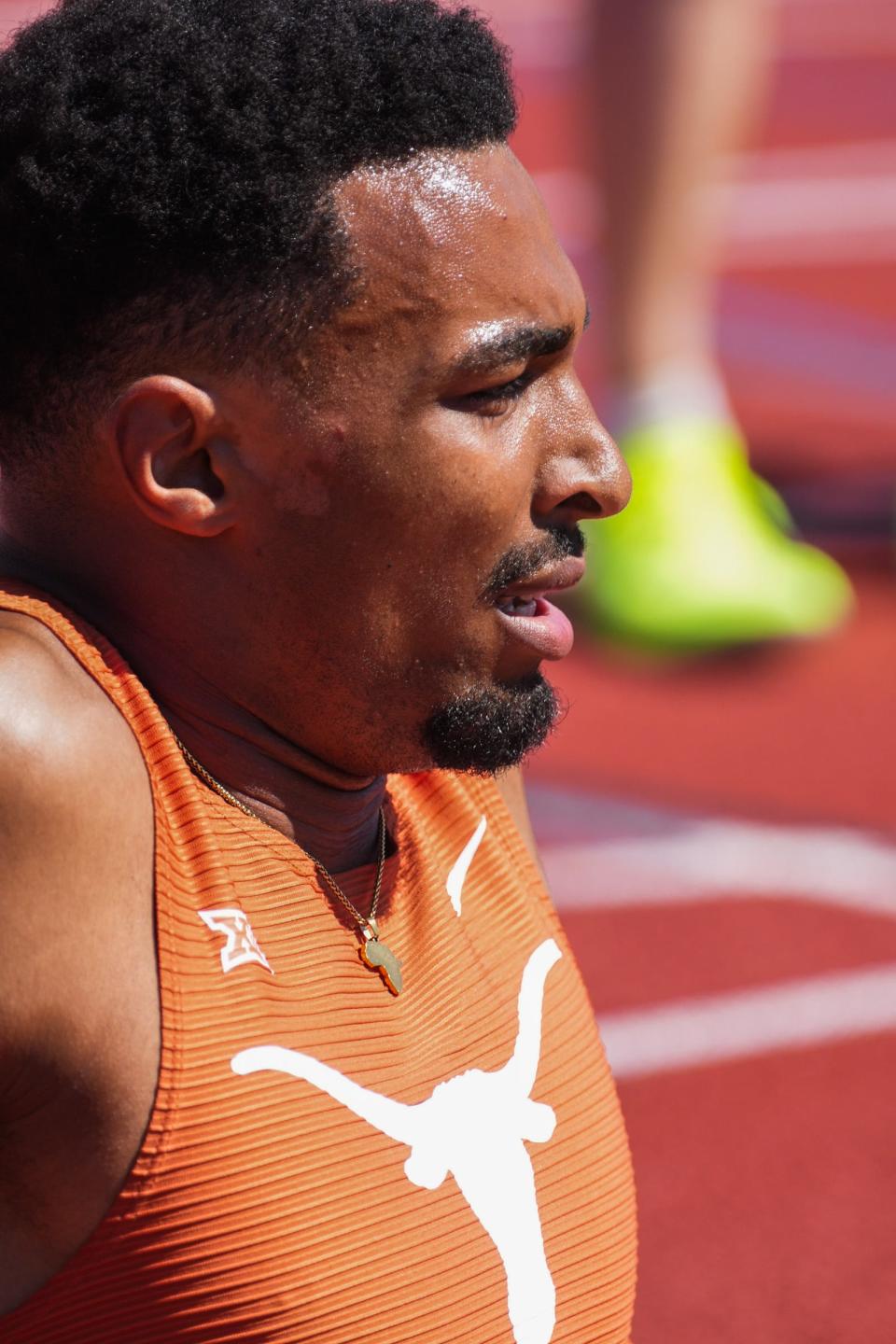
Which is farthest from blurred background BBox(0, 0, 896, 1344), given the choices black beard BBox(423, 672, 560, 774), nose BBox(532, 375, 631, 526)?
black beard BBox(423, 672, 560, 774)

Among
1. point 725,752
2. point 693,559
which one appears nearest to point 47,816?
point 725,752

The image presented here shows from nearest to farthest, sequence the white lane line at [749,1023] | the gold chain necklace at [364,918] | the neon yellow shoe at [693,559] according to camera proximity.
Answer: the gold chain necklace at [364,918], the white lane line at [749,1023], the neon yellow shoe at [693,559]

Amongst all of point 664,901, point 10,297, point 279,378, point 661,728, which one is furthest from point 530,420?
point 661,728

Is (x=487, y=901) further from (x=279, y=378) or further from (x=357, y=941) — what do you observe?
(x=279, y=378)

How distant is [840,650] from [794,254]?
13.0 feet

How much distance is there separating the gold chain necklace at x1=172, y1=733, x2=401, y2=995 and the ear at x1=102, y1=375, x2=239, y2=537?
6.7 inches

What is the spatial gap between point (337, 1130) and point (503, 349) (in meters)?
0.60

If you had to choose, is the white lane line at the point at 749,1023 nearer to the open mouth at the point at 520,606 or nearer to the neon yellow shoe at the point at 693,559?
the neon yellow shoe at the point at 693,559

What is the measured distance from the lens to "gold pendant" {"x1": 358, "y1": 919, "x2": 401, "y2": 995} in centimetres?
163

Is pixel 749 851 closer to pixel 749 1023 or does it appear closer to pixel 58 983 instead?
pixel 749 1023

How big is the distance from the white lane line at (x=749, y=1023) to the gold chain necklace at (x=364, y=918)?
184 centimetres

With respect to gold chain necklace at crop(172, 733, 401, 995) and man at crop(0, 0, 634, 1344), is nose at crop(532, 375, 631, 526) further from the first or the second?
gold chain necklace at crop(172, 733, 401, 995)

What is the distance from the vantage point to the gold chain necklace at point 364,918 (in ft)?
5.29

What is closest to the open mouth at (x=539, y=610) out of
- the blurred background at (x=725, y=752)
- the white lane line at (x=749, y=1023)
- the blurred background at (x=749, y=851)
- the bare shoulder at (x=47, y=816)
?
the bare shoulder at (x=47, y=816)
